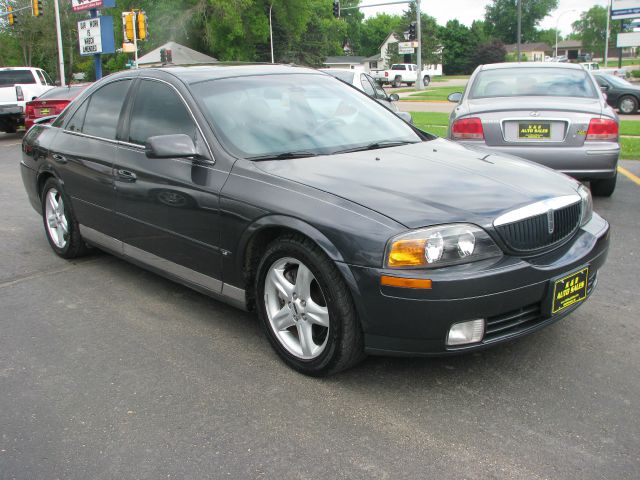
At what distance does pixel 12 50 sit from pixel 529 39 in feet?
323

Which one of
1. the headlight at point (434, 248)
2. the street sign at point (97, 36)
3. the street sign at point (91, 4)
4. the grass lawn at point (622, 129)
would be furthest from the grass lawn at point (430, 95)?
the headlight at point (434, 248)

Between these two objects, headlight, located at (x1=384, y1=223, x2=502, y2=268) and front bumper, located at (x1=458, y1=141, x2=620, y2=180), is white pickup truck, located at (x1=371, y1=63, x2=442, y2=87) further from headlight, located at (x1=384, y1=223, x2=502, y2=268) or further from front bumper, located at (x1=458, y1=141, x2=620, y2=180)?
headlight, located at (x1=384, y1=223, x2=502, y2=268)

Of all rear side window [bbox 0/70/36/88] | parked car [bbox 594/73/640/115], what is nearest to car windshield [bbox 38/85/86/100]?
rear side window [bbox 0/70/36/88]

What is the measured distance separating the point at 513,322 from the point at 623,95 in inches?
802

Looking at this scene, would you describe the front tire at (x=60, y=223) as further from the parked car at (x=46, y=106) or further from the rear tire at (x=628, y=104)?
the rear tire at (x=628, y=104)

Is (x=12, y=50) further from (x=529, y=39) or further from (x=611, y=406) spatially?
(x=529, y=39)

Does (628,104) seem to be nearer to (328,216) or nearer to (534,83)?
(534,83)

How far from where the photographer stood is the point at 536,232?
318cm

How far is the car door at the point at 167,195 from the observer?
3803 millimetres

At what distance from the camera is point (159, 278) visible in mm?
5047

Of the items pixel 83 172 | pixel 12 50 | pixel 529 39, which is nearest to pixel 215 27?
pixel 12 50

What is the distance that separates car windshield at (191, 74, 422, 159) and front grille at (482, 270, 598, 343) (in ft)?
4.60

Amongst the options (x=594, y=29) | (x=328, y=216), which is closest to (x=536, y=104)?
(x=328, y=216)

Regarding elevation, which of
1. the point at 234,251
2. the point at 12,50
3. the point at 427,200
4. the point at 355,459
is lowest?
the point at 355,459
